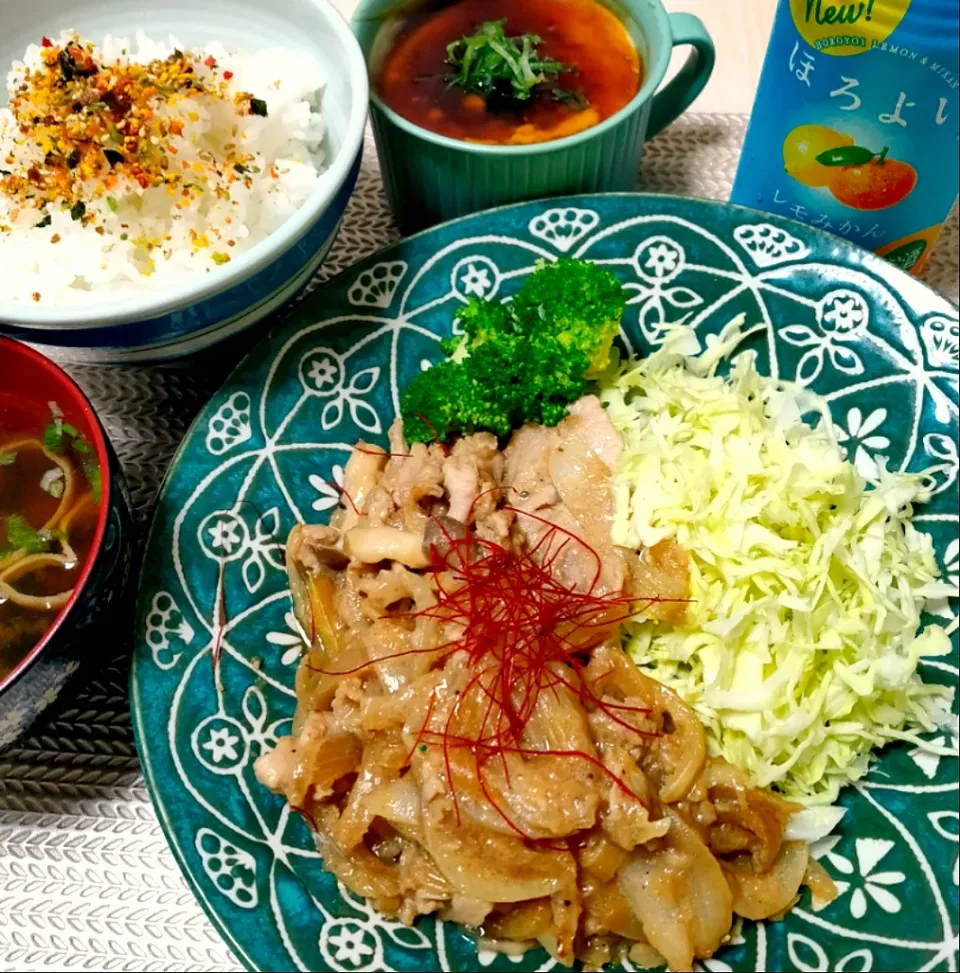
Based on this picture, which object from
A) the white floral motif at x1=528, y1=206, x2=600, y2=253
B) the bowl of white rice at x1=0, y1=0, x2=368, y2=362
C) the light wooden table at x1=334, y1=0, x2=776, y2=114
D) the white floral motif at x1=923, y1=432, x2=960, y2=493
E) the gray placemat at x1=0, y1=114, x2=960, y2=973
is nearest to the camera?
the gray placemat at x1=0, y1=114, x2=960, y2=973

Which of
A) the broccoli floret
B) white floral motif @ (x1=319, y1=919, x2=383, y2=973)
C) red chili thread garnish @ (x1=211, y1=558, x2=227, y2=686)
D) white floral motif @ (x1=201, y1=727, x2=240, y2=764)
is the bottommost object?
white floral motif @ (x1=319, y1=919, x2=383, y2=973)

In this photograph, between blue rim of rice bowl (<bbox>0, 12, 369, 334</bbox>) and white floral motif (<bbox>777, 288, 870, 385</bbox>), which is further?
white floral motif (<bbox>777, 288, 870, 385</bbox>)

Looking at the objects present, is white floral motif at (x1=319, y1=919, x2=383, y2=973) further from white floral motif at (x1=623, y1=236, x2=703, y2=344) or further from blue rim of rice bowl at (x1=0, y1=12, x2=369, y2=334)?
white floral motif at (x1=623, y1=236, x2=703, y2=344)

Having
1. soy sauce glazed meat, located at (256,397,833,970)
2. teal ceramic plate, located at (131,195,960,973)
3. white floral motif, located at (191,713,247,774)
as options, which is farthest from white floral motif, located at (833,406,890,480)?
white floral motif, located at (191,713,247,774)

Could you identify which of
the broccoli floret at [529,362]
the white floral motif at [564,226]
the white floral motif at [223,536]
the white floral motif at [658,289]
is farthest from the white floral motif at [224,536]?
the white floral motif at [658,289]

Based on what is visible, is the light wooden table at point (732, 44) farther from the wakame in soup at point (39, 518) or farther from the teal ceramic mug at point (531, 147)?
the wakame in soup at point (39, 518)

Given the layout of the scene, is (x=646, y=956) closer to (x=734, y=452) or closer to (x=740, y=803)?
(x=740, y=803)

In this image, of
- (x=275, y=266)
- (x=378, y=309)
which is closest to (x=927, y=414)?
(x=378, y=309)
